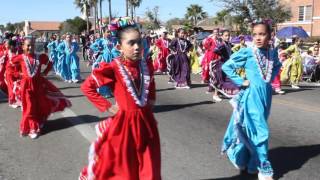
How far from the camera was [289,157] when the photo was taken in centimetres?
652

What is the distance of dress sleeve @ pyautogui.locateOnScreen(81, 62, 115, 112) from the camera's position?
4555 mm

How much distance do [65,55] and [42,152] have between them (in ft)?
37.0

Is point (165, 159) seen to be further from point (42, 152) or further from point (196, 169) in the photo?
point (42, 152)

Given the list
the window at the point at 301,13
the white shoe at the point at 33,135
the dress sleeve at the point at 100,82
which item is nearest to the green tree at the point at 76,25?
the window at the point at 301,13

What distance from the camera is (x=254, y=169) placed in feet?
18.8

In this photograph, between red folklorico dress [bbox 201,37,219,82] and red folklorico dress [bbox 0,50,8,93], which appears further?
red folklorico dress [bbox 201,37,219,82]

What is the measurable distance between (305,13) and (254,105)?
56.9m

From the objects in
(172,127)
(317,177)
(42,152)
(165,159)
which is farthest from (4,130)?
(317,177)

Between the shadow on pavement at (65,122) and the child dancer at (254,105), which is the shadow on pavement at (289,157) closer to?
the child dancer at (254,105)

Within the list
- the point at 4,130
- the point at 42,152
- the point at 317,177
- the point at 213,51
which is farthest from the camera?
the point at 213,51

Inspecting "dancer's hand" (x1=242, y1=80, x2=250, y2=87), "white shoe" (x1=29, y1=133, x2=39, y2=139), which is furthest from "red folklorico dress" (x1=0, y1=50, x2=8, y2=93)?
"dancer's hand" (x1=242, y1=80, x2=250, y2=87)

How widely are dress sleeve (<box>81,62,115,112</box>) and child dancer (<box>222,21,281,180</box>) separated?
1767mm

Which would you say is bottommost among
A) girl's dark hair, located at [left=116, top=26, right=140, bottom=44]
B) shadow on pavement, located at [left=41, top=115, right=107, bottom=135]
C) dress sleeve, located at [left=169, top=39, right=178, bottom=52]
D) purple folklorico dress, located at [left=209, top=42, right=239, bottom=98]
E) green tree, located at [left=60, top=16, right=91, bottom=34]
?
shadow on pavement, located at [left=41, top=115, right=107, bottom=135]

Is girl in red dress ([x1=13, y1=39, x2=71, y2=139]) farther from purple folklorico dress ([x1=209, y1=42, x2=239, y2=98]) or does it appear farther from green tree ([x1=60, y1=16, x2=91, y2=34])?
green tree ([x1=60, y1=16, x2=91, y2=34])
